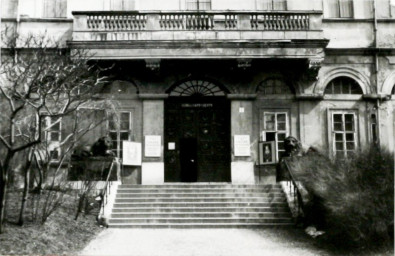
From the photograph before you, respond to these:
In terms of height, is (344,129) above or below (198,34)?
below

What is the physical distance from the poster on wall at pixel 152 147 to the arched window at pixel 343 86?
7.30 m

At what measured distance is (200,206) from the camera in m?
16.3

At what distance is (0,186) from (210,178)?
11.2m

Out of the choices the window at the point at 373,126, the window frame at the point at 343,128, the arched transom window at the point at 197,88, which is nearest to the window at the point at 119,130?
the arched transom window at the point at 197,88

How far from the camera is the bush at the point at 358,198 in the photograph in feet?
36.6

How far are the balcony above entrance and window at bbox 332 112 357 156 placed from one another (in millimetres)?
3007

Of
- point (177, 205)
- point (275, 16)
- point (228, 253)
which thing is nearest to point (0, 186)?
point (228, 253)

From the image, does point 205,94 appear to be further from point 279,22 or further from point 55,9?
point 55,9

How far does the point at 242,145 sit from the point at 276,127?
5.48 feet

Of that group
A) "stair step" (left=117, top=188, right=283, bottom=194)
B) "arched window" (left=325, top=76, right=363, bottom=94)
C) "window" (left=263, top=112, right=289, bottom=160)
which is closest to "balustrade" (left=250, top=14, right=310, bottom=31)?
"arched window" (left=325, top=76, right=363, bottom=94)

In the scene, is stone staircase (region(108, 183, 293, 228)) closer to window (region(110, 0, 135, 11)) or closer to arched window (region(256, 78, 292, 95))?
arched window (region(256, 78, 292, 95))

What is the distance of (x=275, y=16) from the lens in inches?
823

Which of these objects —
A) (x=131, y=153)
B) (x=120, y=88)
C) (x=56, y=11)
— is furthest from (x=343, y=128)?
(x=56, y=11)

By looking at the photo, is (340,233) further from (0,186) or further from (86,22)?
(86,22)
